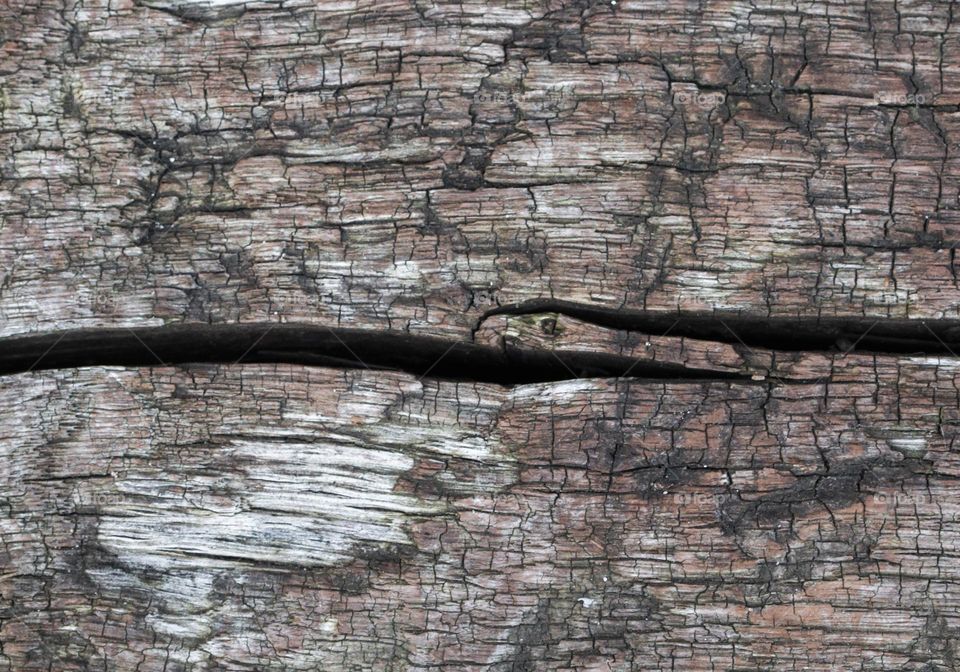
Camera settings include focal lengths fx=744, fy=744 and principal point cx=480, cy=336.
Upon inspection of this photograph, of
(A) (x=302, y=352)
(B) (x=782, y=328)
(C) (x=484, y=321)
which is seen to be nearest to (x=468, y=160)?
(C) (x=484, y=321)

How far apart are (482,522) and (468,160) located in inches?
43.4

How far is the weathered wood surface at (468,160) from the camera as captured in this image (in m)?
2.24

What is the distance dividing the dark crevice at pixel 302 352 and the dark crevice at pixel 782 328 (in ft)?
0.43

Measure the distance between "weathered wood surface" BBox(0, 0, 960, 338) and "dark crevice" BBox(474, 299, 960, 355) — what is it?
38 mm

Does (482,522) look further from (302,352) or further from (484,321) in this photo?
(302,352)

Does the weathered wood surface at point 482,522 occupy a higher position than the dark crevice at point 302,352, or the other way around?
the dark crevice at point 302,352

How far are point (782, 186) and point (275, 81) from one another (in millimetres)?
1602

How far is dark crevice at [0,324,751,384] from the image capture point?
7.55 feet

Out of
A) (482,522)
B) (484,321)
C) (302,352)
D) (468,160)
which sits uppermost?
(468,160)

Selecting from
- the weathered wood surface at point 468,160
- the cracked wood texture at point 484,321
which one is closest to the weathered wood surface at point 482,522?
the cracked wood texture at point 484,321

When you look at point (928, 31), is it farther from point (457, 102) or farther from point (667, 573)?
point (667, 573)

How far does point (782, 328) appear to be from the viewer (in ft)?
7.43

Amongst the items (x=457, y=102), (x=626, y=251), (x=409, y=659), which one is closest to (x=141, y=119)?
(x=457, y=102)

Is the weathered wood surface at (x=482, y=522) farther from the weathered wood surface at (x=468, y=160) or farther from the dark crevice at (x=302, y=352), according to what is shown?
the weathered wood surface at (x=468, y=160)
